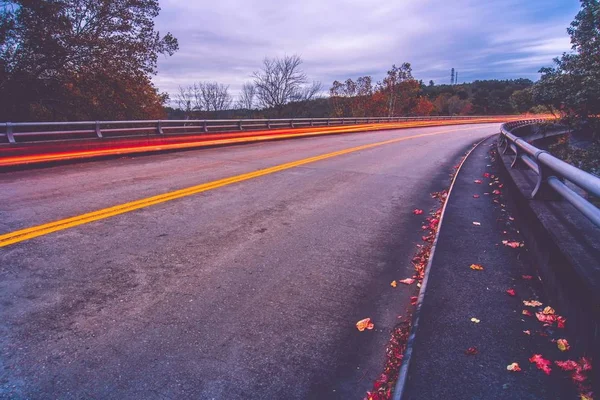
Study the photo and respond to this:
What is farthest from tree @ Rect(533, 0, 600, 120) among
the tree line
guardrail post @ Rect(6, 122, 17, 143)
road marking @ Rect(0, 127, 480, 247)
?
guardrail post @ Rect(6, 122, 17, 143)

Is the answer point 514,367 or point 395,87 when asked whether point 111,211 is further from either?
point 395,87

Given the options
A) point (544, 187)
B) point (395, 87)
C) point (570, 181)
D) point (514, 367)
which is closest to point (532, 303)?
point (514, 367)

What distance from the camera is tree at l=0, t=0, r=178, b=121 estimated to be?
16359mm

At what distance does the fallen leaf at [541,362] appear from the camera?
2304 millimetres

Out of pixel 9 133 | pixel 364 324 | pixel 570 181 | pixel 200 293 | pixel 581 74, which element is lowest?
pixel 364 324

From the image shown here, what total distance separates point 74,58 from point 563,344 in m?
22.1

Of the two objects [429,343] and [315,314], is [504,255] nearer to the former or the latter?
[429,343]

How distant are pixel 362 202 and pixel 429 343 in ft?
13.7

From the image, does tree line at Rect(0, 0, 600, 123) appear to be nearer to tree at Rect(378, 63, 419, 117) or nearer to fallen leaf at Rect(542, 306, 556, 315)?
fallen leaf at Rect(542, 306, 556, 315)

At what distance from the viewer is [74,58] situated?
1803 cm

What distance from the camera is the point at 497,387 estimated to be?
7.18 ft

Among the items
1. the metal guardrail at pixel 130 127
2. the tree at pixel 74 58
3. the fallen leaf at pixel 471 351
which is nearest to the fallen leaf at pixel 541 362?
Answer: the fallen leaf at pixel 471 351

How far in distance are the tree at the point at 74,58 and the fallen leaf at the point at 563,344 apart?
835 inches

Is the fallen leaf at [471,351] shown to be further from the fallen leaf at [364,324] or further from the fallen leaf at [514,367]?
the fallen leaf at [364,324]
